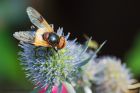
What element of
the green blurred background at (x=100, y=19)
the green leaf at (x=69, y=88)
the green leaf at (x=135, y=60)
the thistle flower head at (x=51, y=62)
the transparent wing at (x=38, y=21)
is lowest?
the green leaf at (x=69, y=88)

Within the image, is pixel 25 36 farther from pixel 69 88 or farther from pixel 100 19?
pixel 100 19

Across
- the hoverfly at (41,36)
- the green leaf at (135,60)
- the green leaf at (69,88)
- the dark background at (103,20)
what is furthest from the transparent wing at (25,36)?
the dark background at (103,20)

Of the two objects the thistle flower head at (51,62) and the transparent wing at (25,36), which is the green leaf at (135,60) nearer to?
the thistle flower head at (51,62)

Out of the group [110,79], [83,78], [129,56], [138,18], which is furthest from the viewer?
[138,18]

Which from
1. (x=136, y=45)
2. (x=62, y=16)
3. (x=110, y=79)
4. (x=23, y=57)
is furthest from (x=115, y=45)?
(x=23, y=57)

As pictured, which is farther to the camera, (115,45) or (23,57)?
(115,45)

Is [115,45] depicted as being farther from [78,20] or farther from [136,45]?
[136,45]
